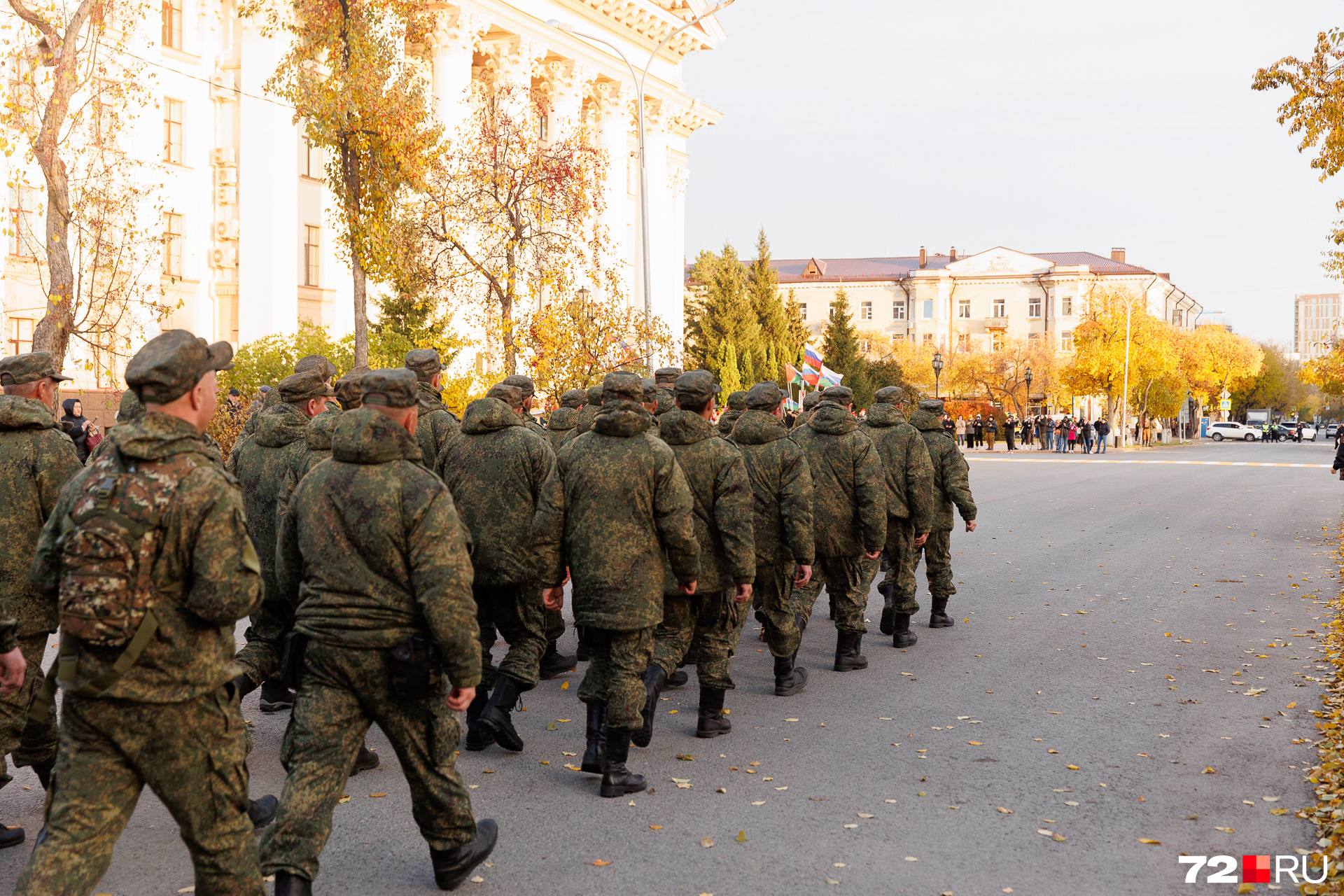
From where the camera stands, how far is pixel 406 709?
4301 mm

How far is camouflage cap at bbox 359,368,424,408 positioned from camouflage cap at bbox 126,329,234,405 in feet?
2.56

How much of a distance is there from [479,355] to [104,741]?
67.2 ft

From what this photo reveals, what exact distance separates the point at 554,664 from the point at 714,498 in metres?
2.50

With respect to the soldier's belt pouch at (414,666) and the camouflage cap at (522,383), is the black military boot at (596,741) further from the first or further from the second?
the camouflage cap at (522,383)

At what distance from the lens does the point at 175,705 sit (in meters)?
3.52

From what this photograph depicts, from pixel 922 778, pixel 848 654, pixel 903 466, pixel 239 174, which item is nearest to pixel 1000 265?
pixel 239 174

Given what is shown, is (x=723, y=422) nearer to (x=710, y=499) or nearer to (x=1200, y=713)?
(x=710, y=499)

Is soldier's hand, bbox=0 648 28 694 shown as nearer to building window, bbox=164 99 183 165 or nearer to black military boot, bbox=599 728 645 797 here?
black military boot, bbox=599 728 645 797

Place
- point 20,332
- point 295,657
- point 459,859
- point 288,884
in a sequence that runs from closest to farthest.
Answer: point 288,884
point 295,657
point 459,859
point 20,332

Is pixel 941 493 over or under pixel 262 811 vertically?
over

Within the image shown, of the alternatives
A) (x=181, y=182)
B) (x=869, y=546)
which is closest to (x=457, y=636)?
(x=869, y=546)

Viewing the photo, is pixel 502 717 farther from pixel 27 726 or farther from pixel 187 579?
pixel 187 579

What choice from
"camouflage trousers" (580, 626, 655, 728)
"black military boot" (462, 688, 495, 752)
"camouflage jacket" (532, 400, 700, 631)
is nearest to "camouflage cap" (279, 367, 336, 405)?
"camouflage jacket" (532, 400, 700, 631)

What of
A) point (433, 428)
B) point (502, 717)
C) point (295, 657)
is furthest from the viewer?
point (433, 428)
